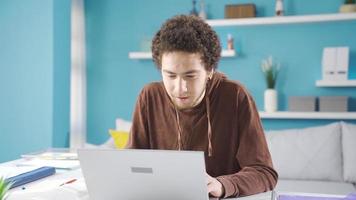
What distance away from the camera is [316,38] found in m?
3.25

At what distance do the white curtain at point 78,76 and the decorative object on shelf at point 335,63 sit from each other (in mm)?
2000

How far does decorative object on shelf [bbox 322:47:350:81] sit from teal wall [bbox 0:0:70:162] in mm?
1999

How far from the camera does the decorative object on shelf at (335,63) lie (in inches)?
120

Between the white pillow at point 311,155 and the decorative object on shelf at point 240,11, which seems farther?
the decorative object on shelf at point 240,11

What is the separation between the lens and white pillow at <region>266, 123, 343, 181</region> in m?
2.90

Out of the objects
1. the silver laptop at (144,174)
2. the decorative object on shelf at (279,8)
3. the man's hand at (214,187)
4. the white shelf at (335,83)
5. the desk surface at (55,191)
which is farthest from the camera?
the decorative object on shelf at (279,8)

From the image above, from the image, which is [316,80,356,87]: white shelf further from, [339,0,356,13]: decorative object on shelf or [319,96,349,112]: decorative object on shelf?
[339,0,356,13]: decorative object on shelf

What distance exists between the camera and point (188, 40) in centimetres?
121

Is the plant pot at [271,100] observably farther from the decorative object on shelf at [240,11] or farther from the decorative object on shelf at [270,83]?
the decorative object on shelf at [240,11]

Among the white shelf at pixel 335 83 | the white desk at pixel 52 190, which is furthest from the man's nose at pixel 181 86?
the white shelf at pixel 335 83

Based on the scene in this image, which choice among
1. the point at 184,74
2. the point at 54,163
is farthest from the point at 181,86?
the point at 54,163

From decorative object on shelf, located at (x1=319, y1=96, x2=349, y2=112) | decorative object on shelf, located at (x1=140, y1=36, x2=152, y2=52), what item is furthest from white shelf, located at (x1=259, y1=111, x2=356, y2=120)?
decorative object on shelf, located at (x1=140, y1=36, x2=152, y2=52)

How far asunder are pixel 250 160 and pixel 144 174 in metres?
0.44

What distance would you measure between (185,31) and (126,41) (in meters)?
2.49
